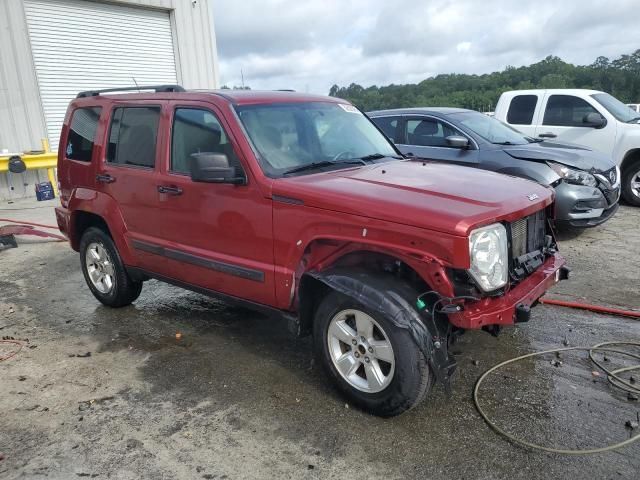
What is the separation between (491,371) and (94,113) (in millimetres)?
4121

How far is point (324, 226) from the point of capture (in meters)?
3.19

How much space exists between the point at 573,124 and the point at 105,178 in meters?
7.92

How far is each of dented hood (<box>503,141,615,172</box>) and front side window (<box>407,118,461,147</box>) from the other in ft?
2.86

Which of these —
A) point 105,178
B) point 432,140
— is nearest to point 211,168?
point 105,178

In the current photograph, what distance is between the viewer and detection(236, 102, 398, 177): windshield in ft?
12.1

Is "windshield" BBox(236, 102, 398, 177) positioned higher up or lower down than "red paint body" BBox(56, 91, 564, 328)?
higher up

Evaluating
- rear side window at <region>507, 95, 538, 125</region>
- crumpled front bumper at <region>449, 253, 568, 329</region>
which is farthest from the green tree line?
crumpled front bumper at <region>449, 253, 568, 329</region>

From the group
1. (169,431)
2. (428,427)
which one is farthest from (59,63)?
(428,427)

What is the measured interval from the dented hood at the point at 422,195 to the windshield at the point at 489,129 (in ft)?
12.4

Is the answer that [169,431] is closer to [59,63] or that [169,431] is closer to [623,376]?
[623,376]

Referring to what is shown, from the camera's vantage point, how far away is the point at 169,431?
3.10 meters

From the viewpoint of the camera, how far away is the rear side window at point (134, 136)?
430 cm

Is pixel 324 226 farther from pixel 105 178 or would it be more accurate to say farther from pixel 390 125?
pixel 390 125

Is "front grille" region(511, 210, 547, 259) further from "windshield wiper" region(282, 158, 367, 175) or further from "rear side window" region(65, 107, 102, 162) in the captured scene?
"rear side window" region(65, 107, 102, 162)
